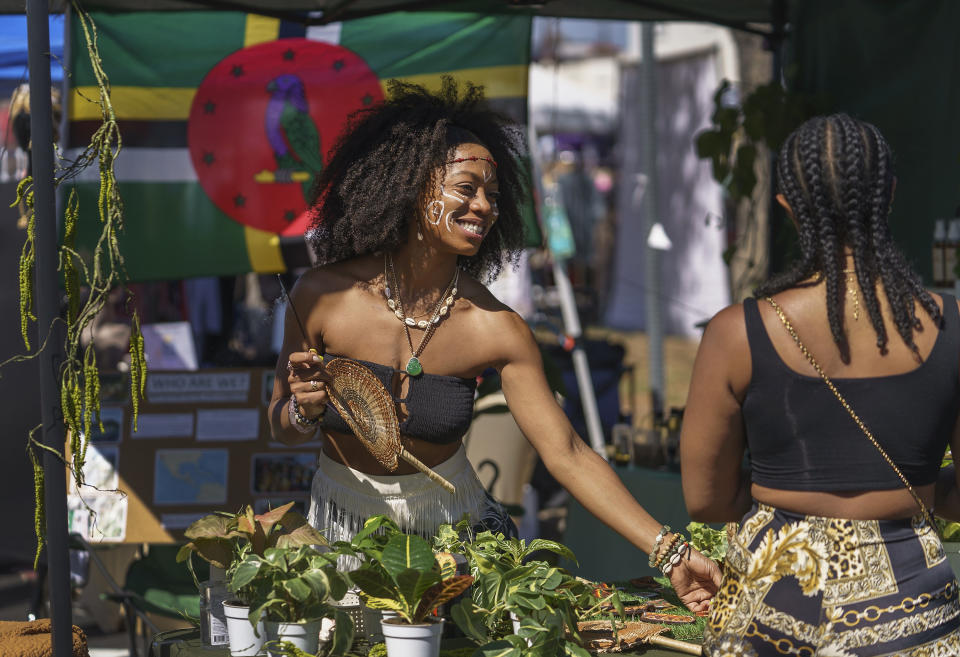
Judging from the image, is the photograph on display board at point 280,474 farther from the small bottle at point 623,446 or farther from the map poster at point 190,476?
the small bottle at point 623,446

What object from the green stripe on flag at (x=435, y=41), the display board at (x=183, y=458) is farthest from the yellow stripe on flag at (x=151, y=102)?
the display board at (x=183, y=458)

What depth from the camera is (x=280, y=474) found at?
4133 millimetres

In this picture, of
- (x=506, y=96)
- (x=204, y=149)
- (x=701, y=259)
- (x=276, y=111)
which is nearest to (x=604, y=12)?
(x=506, y=96)

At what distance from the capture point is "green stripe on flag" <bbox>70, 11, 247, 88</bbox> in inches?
154

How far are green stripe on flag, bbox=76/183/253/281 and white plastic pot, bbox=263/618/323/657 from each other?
2.32 m

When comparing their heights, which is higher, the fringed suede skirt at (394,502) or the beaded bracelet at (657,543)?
→ the beaded bracelet at (657,543)

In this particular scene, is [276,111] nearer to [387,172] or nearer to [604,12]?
[604,12]

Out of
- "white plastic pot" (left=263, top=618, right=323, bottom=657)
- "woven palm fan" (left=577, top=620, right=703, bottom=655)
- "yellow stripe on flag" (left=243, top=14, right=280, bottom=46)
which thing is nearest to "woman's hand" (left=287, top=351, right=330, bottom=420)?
"white plastic pot" (left=263, top=618, right=323, bottom=657)

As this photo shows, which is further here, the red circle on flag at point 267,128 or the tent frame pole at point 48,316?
the red circle on flag at point 267,128

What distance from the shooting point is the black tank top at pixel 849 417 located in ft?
5.26

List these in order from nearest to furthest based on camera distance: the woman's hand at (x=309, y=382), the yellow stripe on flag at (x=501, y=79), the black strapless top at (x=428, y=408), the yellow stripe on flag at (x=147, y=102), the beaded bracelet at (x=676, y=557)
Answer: the beaded bracelet at (x=676, y=557), the woman's hand at (x=309, y=382), the black strapless top at (x=428, y=408), the yellow stripe on flag at (x=147, y=102), the yellow stripe on flag at (x=501, y=79)

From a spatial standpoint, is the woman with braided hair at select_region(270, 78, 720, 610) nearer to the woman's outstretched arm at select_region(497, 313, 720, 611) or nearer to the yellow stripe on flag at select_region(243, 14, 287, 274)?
the woman's outstretched arm at select_region(497, 313, 720, 611)

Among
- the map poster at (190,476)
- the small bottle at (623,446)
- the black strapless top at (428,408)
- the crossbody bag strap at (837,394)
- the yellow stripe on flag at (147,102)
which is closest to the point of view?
the crossbody bag strap at (837,394)

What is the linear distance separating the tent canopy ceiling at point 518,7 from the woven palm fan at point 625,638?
8.29 ft
